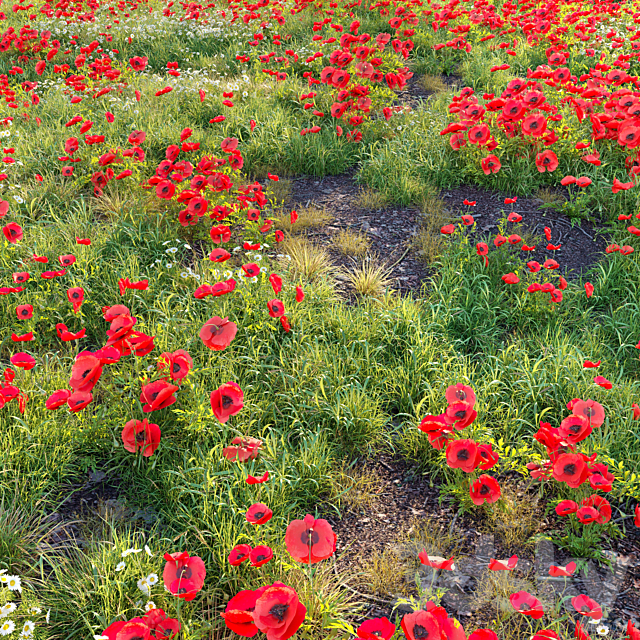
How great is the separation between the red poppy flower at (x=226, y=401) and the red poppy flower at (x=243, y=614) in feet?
2.27

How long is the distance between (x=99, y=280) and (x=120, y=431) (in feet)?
4.06

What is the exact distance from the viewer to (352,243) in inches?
144

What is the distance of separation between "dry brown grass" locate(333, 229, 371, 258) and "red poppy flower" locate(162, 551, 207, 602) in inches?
95.5

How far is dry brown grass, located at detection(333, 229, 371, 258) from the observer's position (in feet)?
11.9

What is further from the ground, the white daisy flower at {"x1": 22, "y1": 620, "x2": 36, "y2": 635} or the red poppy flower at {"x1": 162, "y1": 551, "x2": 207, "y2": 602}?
the red poppy flower at {"x1": 162, "y1": 551, "x2": 207, "y2": 602}

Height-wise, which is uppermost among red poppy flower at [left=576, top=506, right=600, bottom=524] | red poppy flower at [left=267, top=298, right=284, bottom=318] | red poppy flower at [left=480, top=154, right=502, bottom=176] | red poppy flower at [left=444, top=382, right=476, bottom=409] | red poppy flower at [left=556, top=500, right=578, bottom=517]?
red poppy flower at [left=480, top=154, right=502, bottom=176]

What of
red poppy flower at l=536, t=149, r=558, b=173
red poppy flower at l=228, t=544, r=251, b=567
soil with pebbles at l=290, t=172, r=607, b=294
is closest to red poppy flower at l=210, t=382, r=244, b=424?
red poppy flower at l=228, t=544, r=251, b=567

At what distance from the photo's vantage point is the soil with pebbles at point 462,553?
5.98 feet

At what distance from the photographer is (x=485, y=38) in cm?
589

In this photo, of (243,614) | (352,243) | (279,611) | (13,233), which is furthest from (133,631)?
(352,243)

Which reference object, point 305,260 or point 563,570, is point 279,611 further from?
point 305,260

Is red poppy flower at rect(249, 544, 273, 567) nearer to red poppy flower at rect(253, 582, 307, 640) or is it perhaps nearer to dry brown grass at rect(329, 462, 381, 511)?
red poppy flower at rect(253, 582, 307, 640)

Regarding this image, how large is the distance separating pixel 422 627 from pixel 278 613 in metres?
0.39

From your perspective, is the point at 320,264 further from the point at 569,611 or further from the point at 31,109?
the point at 31,109
